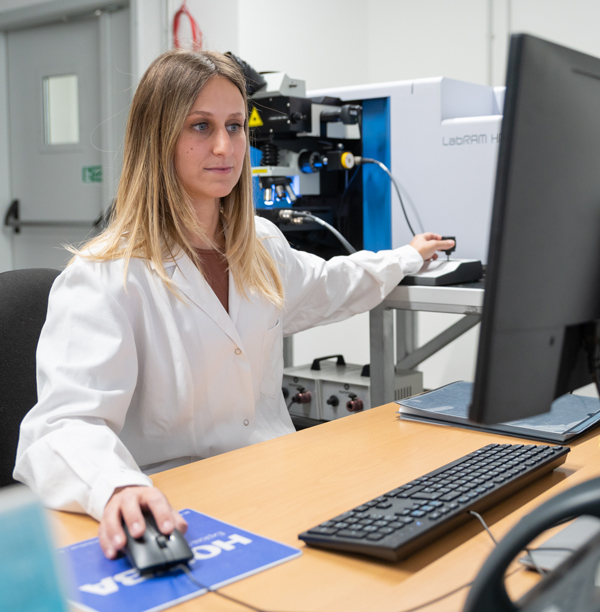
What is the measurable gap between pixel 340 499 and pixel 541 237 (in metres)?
0.40

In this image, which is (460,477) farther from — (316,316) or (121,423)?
(316,316)

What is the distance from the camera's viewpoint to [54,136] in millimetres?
3469

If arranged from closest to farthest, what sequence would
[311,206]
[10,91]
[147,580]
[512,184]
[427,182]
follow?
[512,184]
[147,580]
[427,182]
[311,206]
[10,91]

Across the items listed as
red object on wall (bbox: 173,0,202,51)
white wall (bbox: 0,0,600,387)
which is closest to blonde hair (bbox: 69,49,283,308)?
white wall (bbox: 0,0,600,387)

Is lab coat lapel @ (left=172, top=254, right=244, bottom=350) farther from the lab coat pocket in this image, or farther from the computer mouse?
the computer mouse

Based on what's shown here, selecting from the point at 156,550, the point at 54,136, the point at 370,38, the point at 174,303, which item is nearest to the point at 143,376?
the point at 174,303

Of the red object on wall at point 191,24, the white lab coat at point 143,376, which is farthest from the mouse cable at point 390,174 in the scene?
the red object on wall at point 191,24

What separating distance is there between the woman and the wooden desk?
6.4 inches

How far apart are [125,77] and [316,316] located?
215 cm

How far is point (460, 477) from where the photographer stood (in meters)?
0.80

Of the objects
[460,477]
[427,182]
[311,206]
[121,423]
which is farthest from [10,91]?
[460,477]

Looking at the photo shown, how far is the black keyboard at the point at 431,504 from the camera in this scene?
0.65 m

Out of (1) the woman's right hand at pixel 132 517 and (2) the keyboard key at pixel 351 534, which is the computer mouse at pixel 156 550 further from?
(2) the keyboard key at pixel 351 534

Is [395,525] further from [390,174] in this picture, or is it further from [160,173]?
[390,174]
